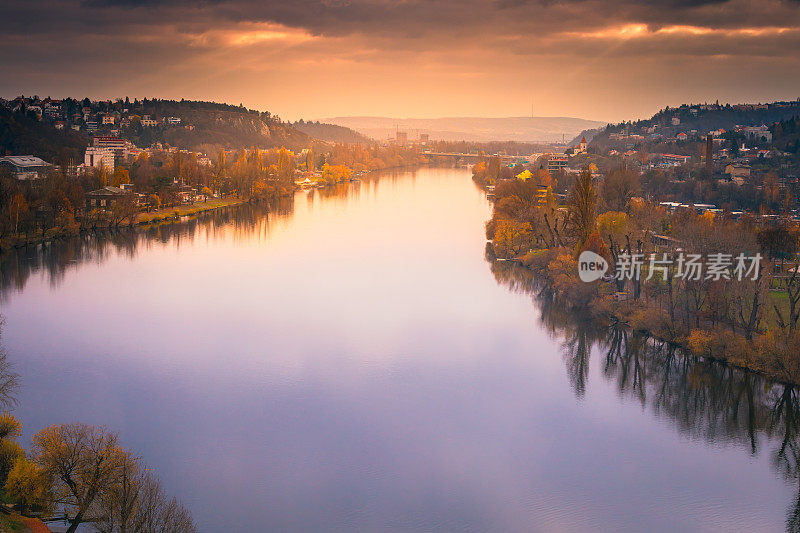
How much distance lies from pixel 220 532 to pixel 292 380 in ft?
10.5

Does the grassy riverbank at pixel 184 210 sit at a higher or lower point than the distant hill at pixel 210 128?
lower

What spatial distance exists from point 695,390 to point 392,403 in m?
3.38

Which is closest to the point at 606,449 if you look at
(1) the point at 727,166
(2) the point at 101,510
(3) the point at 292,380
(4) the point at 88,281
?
(3) the point at 292,380

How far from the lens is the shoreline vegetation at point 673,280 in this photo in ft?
30.3

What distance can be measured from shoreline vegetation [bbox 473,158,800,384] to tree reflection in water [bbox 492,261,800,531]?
0.65ft

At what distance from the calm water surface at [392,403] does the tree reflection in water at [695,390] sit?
26mm

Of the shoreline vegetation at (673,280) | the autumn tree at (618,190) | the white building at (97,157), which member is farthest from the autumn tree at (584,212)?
the white building at (97,157)

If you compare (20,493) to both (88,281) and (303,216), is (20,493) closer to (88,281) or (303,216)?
(88,281)

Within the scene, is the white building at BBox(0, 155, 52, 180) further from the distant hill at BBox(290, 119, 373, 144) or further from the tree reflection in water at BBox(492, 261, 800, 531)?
the distant hill at BBox(290, 119, 373, 144)

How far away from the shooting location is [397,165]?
5284cm

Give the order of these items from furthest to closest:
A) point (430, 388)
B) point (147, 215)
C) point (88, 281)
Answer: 1. point (147, 215)
2. point (88, 281)
3. point (430, 388)

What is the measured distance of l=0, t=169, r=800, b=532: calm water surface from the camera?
6.49 m

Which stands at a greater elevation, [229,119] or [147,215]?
[229,119]

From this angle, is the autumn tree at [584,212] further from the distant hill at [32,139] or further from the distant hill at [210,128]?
the distant hill at [210,128]
